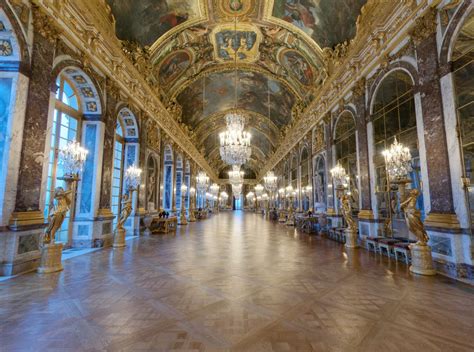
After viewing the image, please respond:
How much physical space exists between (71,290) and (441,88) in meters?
7.31

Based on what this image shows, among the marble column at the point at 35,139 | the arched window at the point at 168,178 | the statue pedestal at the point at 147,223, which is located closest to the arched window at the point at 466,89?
the marble column at the point at 35,139

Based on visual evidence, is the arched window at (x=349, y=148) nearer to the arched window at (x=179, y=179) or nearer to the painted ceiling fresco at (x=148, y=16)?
the painted ceiling fresco at (x=148, y=16)

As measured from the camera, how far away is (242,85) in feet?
56.4

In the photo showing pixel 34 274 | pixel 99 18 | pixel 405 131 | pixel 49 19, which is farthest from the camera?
pixel 99 18

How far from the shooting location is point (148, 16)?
8.77 metres

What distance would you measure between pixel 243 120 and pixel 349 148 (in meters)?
4.06

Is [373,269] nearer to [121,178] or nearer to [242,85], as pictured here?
[121,178]

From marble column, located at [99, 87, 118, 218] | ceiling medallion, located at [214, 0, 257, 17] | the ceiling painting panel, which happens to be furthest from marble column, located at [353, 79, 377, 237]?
the ceiling painting panel

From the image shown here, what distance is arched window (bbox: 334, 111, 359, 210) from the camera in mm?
8398

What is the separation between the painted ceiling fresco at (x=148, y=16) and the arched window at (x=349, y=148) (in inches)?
294

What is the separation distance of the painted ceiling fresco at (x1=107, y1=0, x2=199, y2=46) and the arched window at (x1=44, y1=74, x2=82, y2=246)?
9.94 feet

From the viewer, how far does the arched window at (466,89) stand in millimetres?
4320

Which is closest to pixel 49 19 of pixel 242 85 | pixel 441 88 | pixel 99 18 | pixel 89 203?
pixel 99 18

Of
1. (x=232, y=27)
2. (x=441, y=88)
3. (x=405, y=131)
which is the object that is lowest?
(x=405, y=131)
